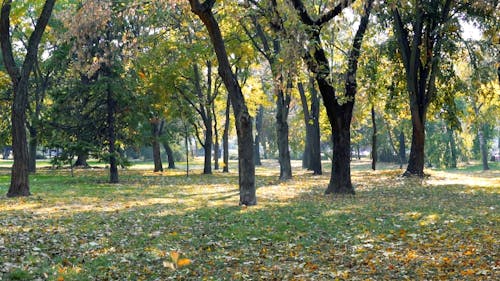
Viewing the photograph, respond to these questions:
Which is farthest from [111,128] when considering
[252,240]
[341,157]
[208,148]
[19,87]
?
[252,240]

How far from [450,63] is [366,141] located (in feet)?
153

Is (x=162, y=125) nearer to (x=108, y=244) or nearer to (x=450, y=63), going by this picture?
(x=450, y=63)

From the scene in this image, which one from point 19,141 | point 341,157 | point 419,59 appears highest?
point 419,59

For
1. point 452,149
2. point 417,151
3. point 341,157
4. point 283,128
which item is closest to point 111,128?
point 283,128

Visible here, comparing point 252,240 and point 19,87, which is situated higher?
point 19,87

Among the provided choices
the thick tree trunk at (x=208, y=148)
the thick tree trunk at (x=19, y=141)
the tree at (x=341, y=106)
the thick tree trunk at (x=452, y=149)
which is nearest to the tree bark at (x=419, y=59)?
the tree at (x=341, y=106)

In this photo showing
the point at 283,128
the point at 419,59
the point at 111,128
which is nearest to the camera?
the point at 419,59

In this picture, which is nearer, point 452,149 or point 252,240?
point 252,240

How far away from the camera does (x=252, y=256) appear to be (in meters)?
8.36

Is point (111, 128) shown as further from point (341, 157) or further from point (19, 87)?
point (341, 157)

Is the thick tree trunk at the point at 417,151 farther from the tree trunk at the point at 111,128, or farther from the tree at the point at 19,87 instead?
the tree at the point at 19,87

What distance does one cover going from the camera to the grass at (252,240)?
7188 mm

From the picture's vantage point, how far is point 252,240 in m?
9.57

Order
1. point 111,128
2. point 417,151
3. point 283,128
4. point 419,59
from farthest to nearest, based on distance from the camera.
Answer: point 283,128 < point 111,128 < point 417,151 < point 419,59
